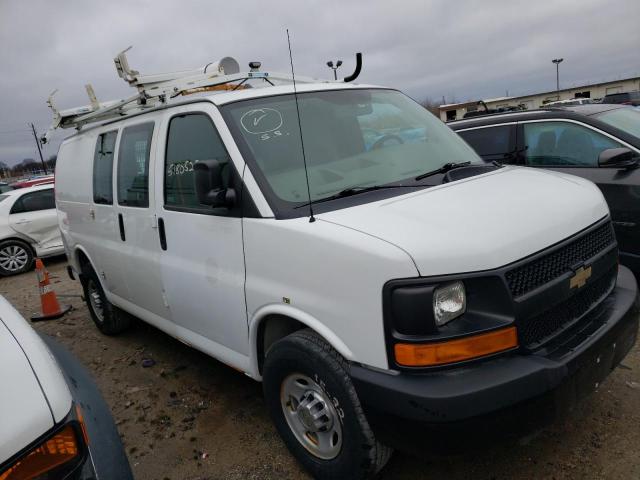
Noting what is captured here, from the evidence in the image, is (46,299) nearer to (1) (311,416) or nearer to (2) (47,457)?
(1) (311,416)

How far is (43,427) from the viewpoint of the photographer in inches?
59.8

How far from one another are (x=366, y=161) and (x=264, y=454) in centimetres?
186

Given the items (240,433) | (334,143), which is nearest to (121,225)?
(240,433)

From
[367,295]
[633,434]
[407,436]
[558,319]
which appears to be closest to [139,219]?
[367,295]

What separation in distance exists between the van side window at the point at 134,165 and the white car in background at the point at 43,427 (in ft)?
5.84

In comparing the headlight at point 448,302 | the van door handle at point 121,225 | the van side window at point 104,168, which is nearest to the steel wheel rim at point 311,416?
the headlight at point 448,302

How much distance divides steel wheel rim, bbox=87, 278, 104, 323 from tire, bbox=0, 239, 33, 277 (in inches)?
223

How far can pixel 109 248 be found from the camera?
14.1ft

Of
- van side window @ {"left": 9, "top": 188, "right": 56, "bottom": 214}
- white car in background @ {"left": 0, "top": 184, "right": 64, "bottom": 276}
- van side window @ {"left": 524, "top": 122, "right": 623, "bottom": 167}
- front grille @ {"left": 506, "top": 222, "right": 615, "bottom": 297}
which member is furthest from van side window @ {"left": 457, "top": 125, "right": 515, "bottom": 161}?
van side window @ {"left": 9, "top": 188, "right": 56, "bottom": 214}

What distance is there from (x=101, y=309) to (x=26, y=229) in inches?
236

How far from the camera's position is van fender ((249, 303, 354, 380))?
220 centimetres

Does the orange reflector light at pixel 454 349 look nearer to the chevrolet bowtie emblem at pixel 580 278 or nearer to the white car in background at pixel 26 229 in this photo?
the chevrolet bowtie emblem at pixel 580 278

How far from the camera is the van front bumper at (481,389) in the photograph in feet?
6.22

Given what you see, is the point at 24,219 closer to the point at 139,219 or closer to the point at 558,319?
the point at 139,219
